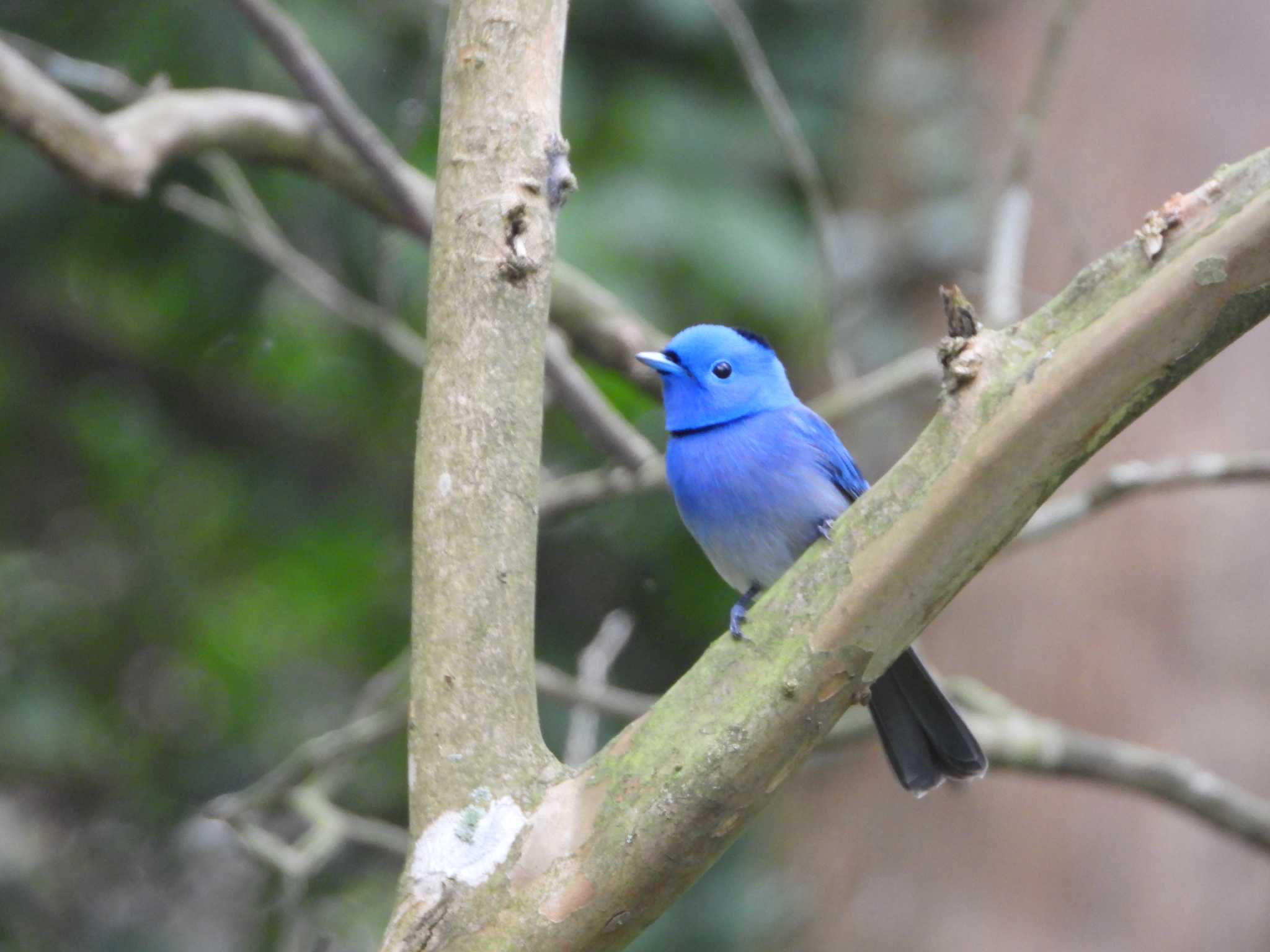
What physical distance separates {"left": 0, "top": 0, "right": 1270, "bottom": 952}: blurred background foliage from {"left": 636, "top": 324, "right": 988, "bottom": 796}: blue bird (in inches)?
82.2

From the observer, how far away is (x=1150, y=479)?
3590mm

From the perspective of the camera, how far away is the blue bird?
9.92 ft

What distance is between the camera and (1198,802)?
3877mm

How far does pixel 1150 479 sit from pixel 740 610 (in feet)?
4.49

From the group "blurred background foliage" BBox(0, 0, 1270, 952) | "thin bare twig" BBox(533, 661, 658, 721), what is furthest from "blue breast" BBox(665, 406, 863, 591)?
"blurred background foliage" BBox(0, 0, 1270, 952)

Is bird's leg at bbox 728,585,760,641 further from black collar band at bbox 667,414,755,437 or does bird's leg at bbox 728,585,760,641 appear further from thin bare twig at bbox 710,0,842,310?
thin bare twig at bbox 710,0,842,310

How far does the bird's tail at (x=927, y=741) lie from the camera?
9.84 feet

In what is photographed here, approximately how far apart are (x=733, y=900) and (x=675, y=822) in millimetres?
4241

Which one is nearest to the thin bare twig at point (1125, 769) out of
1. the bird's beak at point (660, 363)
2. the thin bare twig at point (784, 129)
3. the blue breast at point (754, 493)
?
the blue breast at point (754, 493)

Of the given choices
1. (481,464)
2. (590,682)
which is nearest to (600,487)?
(590,682)

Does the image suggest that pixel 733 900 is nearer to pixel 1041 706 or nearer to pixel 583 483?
pixel 1041 706

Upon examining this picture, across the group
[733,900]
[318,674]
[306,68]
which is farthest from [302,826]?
[306,68]

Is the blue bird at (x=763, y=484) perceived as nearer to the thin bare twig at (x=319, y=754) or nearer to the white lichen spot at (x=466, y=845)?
the white lichen spot at (x=466, y=845)

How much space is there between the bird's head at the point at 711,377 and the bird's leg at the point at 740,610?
1.26 feet
